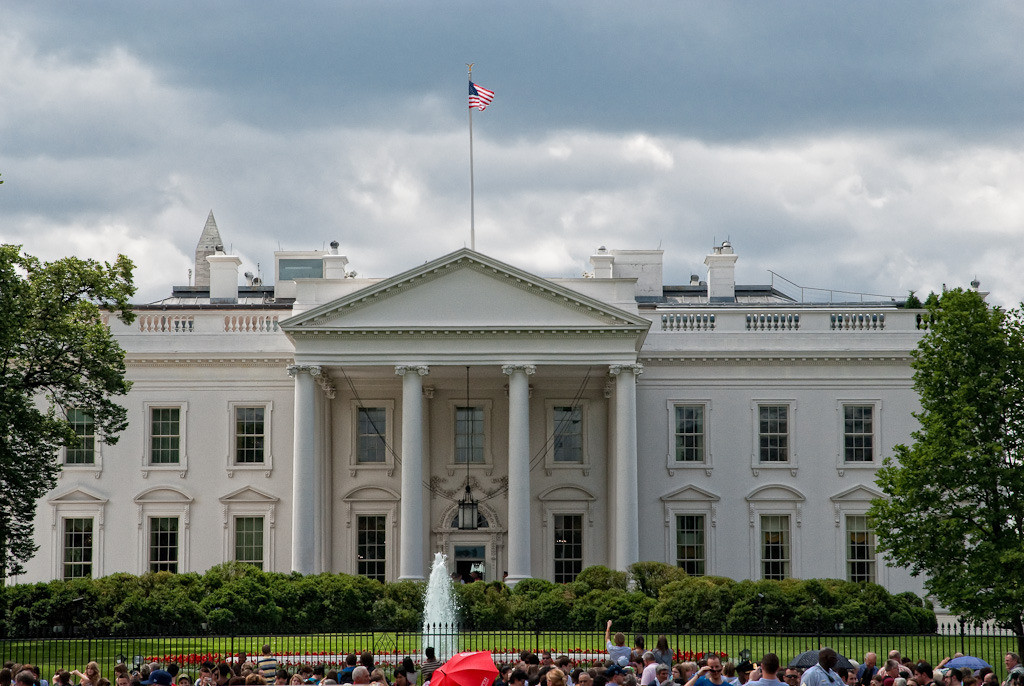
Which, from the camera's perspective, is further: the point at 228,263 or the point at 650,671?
the point at 228,263

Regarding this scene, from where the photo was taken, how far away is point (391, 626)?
3672 cm

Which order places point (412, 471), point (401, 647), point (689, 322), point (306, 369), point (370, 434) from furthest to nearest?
point (689, 322)
point (370, 434)
point (306, 369)
point (412, 471)
point (401, 647)

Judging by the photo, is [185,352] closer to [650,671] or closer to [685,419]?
[685,419]

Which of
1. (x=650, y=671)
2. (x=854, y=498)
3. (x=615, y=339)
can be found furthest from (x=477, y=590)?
(x=650, y=671)

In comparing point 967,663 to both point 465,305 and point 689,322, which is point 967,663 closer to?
point 465,305

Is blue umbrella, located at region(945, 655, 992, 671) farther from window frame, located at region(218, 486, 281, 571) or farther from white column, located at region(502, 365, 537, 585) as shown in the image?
window frame, located at region(218, 486, 281, 571)

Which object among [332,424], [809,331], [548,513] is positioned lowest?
[548,513]

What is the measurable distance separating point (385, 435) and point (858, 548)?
664 inches

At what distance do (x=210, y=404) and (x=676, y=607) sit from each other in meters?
18.5

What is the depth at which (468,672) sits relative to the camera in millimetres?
13344

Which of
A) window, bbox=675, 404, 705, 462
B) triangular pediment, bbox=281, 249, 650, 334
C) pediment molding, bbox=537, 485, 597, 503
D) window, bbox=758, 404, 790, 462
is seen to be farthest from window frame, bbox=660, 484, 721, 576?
triangular pediment, bbox=281, 249, 650, 334

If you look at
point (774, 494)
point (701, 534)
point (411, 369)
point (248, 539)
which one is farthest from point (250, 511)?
point (774, 494)

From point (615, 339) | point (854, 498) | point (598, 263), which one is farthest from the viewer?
point (598, 263)

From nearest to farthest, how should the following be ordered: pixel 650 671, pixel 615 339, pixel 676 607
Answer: pixel 650 671 → pixel 676 607 → pixel 615 339
